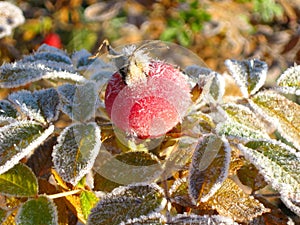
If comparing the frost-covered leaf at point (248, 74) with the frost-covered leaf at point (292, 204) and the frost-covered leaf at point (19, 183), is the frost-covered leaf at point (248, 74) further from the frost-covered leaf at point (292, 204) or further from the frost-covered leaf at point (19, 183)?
the frost-covered leaf at point (19, 183)

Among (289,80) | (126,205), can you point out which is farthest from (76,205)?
(289,80)

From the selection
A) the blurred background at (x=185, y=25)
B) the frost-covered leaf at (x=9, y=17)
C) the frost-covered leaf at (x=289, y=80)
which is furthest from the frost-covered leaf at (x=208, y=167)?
the blurred background at (x=185, y=25)

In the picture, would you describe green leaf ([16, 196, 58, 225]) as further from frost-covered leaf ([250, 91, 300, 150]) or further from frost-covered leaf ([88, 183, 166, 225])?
frost-covered leaf ([250, 91, 300, 150])

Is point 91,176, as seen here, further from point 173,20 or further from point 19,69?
point 173,20

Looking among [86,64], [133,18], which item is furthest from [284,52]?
[86,64]

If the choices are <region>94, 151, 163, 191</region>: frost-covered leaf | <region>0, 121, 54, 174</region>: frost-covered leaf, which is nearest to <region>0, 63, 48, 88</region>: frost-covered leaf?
<region>0, 121, 54, 174</region>: frost-covered leaf
